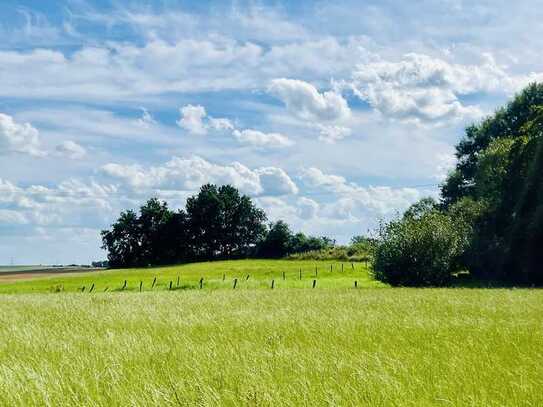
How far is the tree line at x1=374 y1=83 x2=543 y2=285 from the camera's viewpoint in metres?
46.5

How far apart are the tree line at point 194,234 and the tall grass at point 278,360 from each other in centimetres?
11114

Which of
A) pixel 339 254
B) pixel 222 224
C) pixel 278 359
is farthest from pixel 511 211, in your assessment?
pixel 222 224

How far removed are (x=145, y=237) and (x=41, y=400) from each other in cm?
12887

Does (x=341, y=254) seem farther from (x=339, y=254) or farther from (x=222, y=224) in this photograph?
(x=222, y=224)

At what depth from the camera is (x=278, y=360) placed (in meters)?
10.2

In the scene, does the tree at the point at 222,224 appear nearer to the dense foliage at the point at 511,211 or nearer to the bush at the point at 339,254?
the bush at the point at 339,254

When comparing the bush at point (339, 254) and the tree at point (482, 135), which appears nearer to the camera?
the tree at point (482, 135)

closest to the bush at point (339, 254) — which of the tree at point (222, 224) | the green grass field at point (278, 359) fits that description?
the tree at point (222, 224)

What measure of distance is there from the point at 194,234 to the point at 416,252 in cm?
9338

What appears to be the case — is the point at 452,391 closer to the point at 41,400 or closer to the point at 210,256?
the point at 41,400

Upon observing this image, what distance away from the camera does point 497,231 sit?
54.1 m

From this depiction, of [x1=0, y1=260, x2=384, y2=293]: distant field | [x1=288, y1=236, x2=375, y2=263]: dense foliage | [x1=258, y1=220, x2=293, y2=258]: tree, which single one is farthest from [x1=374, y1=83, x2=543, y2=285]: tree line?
[x1=258, y1=220, x2=293, y2=258]: tree

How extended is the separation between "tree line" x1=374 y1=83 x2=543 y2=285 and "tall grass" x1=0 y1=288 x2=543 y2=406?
89.6ft

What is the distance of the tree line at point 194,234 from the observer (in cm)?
13075
